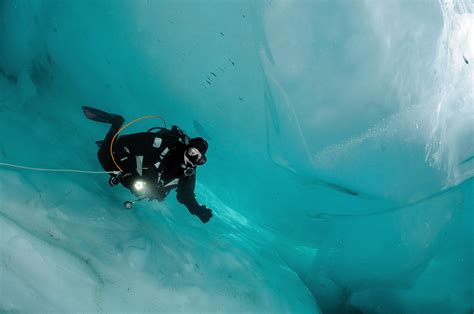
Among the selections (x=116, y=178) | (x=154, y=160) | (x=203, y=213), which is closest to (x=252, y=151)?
(x=203, y=213)

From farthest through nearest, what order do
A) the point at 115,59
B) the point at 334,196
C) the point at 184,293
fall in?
the point at 115,59 < the point at 334,196 < the point at 184,293

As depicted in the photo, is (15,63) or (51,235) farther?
(15,63)

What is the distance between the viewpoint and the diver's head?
11.0 ft

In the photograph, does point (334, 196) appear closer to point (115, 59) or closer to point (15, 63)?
point (115, 59)

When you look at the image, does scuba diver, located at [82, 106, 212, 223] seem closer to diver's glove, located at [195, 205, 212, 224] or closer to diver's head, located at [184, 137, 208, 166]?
diver's head, located at [184, 137, 208, 166]

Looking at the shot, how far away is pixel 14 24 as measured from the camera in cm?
627

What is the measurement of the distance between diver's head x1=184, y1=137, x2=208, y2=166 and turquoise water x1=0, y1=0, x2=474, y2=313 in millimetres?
1212

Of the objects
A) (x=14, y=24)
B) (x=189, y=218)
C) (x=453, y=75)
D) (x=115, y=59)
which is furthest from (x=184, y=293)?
(x=14, y=24)

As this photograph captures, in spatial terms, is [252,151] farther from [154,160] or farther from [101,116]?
[101,116]

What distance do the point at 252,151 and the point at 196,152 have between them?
2005 millimetres

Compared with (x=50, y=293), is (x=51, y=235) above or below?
above

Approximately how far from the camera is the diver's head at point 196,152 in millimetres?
3355

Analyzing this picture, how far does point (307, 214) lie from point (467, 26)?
12.2 feet

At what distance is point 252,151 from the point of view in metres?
5.25
